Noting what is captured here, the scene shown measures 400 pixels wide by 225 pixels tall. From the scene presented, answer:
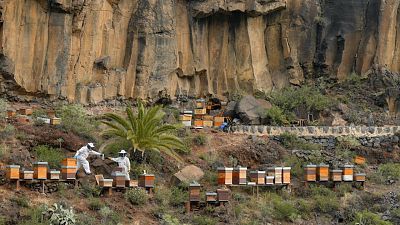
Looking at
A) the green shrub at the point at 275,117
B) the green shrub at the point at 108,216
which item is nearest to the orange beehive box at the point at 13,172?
the green shrub at the point at 108,216

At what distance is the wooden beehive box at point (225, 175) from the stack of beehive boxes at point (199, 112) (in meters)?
8.21

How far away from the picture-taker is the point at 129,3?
43.8 metres

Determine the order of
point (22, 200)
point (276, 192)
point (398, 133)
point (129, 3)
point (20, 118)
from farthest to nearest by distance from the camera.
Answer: point (129, 3)
point (398, 133)
point (20, 118)
point (276, 192)
point (22, 200)

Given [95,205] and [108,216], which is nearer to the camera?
[108,216]

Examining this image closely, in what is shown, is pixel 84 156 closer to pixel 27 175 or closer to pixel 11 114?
pixel 27 175

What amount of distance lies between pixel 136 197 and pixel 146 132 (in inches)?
171

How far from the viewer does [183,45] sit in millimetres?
45625

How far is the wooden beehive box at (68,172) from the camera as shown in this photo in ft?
100.0

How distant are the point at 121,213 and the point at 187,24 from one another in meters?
18.0

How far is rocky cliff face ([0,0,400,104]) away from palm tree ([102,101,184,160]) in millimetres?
6995

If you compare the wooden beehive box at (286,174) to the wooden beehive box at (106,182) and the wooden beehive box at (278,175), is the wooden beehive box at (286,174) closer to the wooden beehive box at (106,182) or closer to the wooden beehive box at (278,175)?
the wooden beehive box at (278,175)

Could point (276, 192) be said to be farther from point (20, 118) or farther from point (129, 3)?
point (129, 3)

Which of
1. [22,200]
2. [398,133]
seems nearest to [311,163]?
[398,133]

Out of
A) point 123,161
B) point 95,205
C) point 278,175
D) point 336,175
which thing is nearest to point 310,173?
point 336,175
